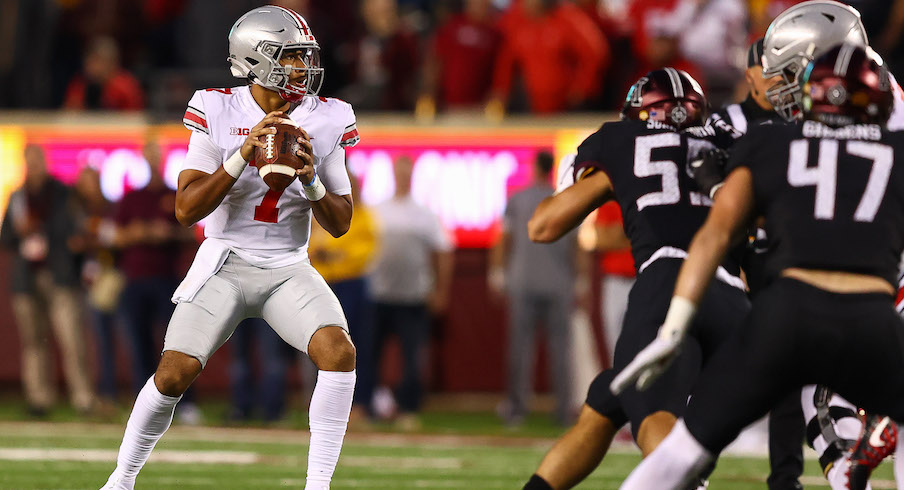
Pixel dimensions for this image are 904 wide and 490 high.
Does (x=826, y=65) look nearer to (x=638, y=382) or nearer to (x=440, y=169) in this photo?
(x=638, y=382)

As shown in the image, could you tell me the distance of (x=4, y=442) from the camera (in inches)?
341

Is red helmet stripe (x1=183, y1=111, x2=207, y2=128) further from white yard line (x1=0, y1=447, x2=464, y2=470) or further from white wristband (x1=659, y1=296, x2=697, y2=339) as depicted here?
white yard line (x1=0, y1=447, x2=464, y2=470)

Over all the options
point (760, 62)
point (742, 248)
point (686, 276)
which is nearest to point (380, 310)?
point (760, 62)

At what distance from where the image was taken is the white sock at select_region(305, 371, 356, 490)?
512 centimetres

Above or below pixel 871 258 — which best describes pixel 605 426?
below

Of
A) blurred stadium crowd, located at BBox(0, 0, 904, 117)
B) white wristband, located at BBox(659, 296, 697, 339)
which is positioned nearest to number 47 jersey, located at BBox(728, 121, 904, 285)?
white wristband, located at BBox(659, 296, 697, 339)

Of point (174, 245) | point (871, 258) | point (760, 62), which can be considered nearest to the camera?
point (871, 258)

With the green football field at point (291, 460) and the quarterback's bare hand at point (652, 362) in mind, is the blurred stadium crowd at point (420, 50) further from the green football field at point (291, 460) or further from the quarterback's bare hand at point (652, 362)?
the quarterback's bare hand at point (652, 362)

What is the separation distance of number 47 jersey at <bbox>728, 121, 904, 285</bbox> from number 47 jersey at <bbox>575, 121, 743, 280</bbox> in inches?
21.8

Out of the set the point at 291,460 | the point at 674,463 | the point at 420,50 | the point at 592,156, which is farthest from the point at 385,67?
the point at 674,463

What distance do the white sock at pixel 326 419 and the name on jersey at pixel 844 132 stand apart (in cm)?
203

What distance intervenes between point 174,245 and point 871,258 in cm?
757

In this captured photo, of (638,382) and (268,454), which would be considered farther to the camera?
(268,454)

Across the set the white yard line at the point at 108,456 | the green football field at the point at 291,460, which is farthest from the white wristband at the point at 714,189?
the white yard line at the point at 108,456
